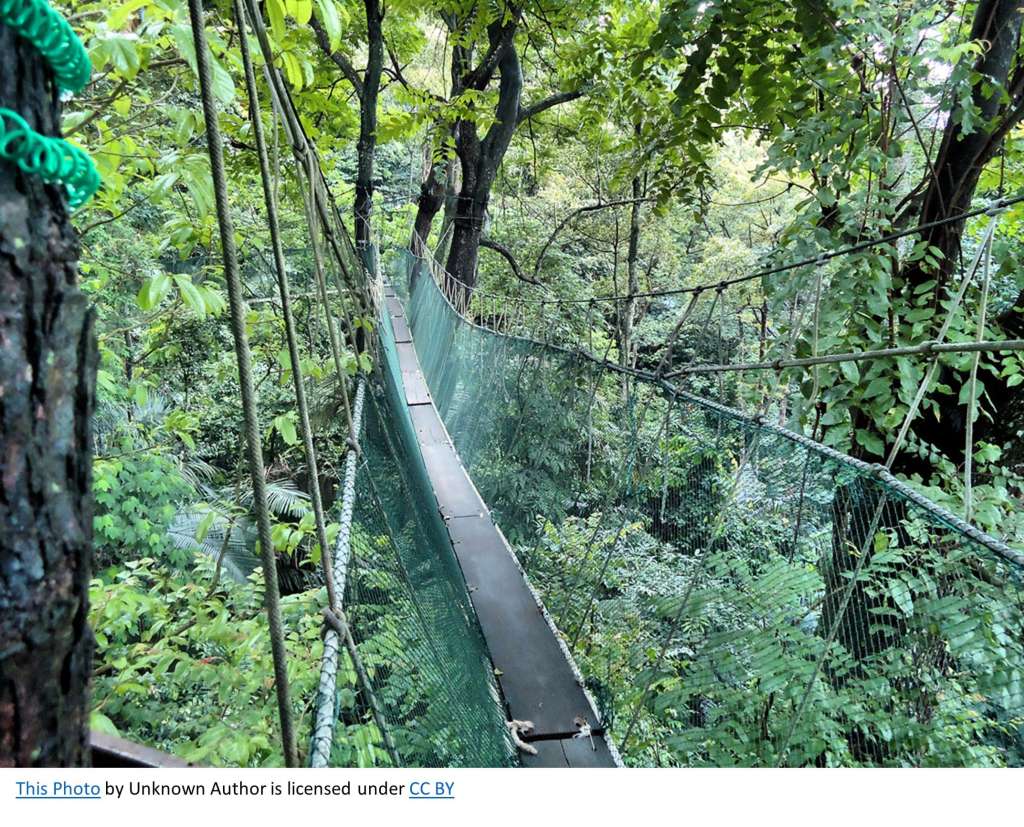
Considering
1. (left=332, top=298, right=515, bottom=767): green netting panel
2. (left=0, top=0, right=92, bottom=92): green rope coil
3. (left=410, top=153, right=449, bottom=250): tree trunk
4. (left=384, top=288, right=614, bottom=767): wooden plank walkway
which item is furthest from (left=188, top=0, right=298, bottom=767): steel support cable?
(left=410, top=153, right=449, bottom=250): tree trunk

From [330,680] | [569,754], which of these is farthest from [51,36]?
[569,754]

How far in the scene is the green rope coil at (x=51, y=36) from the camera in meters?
0.39

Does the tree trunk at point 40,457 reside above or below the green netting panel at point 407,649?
above

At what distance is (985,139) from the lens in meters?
2.21

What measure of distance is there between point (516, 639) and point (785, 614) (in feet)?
3.75

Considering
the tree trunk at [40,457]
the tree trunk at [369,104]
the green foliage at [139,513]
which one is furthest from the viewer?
the tree trunk at [369,104]

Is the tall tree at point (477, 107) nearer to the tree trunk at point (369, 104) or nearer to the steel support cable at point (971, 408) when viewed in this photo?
the tree trunk at point (369, 104)

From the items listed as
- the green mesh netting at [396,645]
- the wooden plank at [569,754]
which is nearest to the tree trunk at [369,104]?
the green mesh netting at [396,645]

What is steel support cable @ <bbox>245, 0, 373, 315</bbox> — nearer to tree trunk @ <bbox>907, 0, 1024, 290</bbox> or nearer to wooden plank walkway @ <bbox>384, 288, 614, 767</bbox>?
wooden plank walkway @ <bbox>384, 288, 614, 767</bbox>

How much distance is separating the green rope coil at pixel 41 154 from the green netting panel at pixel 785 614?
109 cm

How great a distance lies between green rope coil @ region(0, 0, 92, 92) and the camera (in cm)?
39

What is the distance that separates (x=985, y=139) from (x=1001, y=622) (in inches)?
71.0
